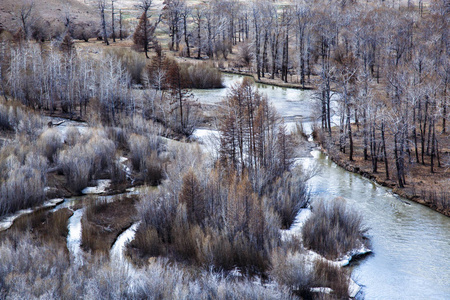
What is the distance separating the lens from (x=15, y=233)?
40.4 ft

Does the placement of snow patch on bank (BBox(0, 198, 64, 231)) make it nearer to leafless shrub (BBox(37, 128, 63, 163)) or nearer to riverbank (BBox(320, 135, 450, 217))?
leafless shrub (BBox(37, 128, 63, 163))

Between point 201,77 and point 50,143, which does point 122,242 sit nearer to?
point 50,143

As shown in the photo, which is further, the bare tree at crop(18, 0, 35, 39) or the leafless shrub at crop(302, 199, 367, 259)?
the bare tree at crop(18, 0, 35, 39)

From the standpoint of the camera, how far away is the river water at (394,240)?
40.7 ft

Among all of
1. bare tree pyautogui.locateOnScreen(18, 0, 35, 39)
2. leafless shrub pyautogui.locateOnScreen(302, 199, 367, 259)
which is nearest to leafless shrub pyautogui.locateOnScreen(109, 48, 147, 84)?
bare tree pyautogui.locateOnScreen(18, 0, 35, 39)

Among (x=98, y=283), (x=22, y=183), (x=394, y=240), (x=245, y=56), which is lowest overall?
(x=394, y=240)

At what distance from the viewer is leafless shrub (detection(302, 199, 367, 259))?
44.7 ft

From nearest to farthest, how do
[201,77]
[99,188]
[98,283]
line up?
[98,283] → [99,188] → [201,77]

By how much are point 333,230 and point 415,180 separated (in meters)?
10.5

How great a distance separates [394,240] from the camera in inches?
619

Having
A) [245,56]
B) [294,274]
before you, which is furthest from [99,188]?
[245,56]

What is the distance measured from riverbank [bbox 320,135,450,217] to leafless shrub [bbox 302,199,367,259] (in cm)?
565

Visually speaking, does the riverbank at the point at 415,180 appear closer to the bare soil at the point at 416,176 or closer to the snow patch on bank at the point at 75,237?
the bare soil at the point at 416,176

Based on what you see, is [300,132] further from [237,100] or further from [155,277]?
[155,277]
